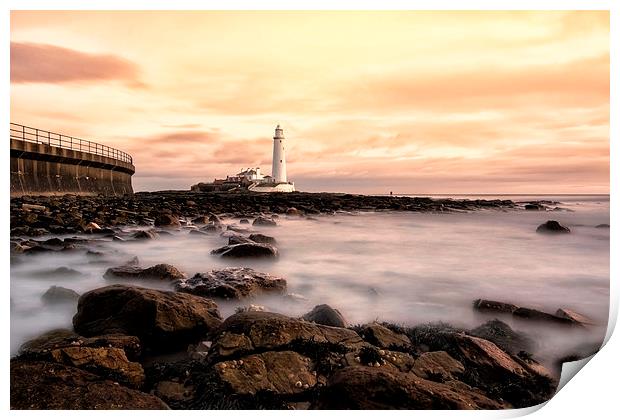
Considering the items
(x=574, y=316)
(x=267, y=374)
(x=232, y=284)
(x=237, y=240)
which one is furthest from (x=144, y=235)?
(x=574, y=316)

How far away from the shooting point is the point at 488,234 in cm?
696

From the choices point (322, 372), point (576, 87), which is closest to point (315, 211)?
point (576, 87)

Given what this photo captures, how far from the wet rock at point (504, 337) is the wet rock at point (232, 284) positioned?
1716 mm

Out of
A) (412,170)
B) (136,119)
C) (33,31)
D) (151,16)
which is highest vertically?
(151,16)

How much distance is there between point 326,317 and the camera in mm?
3094

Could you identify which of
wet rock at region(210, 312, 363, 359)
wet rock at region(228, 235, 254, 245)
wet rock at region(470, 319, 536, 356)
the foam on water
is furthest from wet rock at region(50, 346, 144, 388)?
wet rock at region(228, 235, 254, 245)

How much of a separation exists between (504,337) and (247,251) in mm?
2594

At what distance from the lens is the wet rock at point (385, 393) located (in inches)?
84.7

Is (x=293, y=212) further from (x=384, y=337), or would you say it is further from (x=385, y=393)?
(x=385, y=393)

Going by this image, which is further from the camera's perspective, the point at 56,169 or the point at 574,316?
the point at 56,169

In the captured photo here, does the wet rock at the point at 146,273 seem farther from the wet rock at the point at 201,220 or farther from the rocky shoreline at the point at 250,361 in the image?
the wet rock at the point at 201,220

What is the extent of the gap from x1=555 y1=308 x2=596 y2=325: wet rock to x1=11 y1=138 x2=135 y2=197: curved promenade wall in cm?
455
